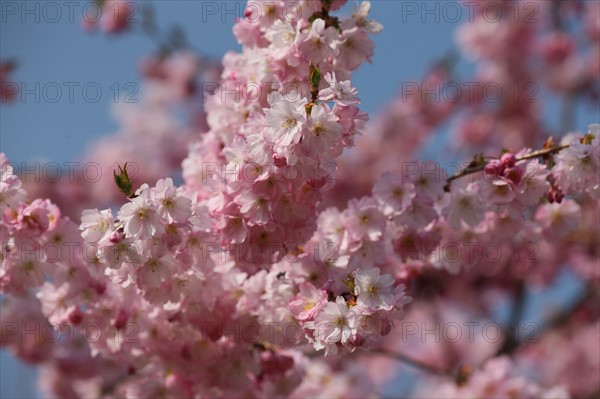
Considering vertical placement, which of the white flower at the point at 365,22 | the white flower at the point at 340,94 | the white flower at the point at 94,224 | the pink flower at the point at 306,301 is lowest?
the pink flower at the point at 306,301

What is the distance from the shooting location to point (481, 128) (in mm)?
9062

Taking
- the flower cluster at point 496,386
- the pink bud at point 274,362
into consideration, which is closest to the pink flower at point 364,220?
the pink bud at point 274,362

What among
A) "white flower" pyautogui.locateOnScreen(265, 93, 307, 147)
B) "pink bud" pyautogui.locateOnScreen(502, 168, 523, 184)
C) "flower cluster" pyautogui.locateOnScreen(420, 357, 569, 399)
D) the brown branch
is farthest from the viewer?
"flower cluster" pyautogui.locateOnScreen(420, 357, 569, 399)

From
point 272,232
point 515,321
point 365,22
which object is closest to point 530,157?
point 365,22

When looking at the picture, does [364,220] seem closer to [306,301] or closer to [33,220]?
[306,301]

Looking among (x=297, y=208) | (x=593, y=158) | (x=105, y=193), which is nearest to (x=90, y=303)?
(x=297, y=208)

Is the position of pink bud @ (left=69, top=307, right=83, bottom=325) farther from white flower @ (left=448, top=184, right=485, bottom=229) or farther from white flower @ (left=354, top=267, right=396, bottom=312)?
white flower @ (left=448, top=184, right=485, bottom=229)

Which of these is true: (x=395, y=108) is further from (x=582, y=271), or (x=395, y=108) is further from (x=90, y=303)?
(x=90, y=303)

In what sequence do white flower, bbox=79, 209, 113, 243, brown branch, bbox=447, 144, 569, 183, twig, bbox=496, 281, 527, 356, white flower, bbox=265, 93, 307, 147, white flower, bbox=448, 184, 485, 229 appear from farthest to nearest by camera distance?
twig, bbox=496, 281, 527, 356 → white flower, bbox=448, 184, 485, 229 → brown branch, bbox=447, 144, 569, 183 → white flower, bbox=79, 209, 113, 243 → white flower, bbox=265, 93, 307, 147

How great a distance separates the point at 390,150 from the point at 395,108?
0.55 metres

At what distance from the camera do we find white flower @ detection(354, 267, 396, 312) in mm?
2393

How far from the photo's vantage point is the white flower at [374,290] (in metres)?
2.39

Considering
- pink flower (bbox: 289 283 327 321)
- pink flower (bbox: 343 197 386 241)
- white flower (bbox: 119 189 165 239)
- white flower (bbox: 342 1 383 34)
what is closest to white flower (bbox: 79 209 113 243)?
white flower (bbox: 119 189 165 239)

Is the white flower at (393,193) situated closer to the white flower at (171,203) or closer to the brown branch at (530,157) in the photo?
the brown branch at (530,157)
